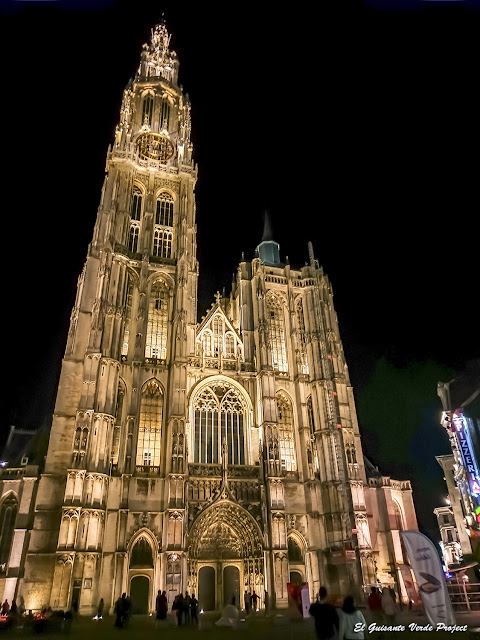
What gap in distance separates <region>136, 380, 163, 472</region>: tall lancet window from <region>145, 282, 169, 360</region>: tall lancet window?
8.84ft

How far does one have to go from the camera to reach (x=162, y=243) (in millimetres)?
37656

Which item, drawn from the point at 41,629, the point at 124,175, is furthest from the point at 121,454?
the point at 124,175

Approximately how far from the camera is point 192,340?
32625 millimetres

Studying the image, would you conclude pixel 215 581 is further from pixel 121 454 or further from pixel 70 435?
pixel 70 435

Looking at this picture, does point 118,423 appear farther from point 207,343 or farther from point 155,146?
point 155,146

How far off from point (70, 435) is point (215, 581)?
12.7 metres

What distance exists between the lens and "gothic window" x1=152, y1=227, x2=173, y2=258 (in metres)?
37.0

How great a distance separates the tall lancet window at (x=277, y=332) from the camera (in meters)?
35.3

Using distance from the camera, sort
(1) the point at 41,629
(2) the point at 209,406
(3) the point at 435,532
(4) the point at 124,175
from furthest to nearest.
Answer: (3) the point at 435,532, (4) the point at 124,175, (2) the point at 209,406, (1) the point at 41,629

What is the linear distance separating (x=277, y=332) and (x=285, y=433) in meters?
8.34

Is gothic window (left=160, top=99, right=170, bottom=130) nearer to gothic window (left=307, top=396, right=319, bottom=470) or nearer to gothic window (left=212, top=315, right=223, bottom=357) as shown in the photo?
gothic window (left=212, top=315, right=223, bottom=357)

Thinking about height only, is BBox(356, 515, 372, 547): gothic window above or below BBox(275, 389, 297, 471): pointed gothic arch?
below

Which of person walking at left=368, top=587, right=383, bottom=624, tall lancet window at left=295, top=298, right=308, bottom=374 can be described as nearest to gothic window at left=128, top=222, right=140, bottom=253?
tall lancet window at left=295, top=298, right=308, bottom=374

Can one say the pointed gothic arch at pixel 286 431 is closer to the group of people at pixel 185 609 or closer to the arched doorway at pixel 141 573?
the arched doorway at pixel 141 573
